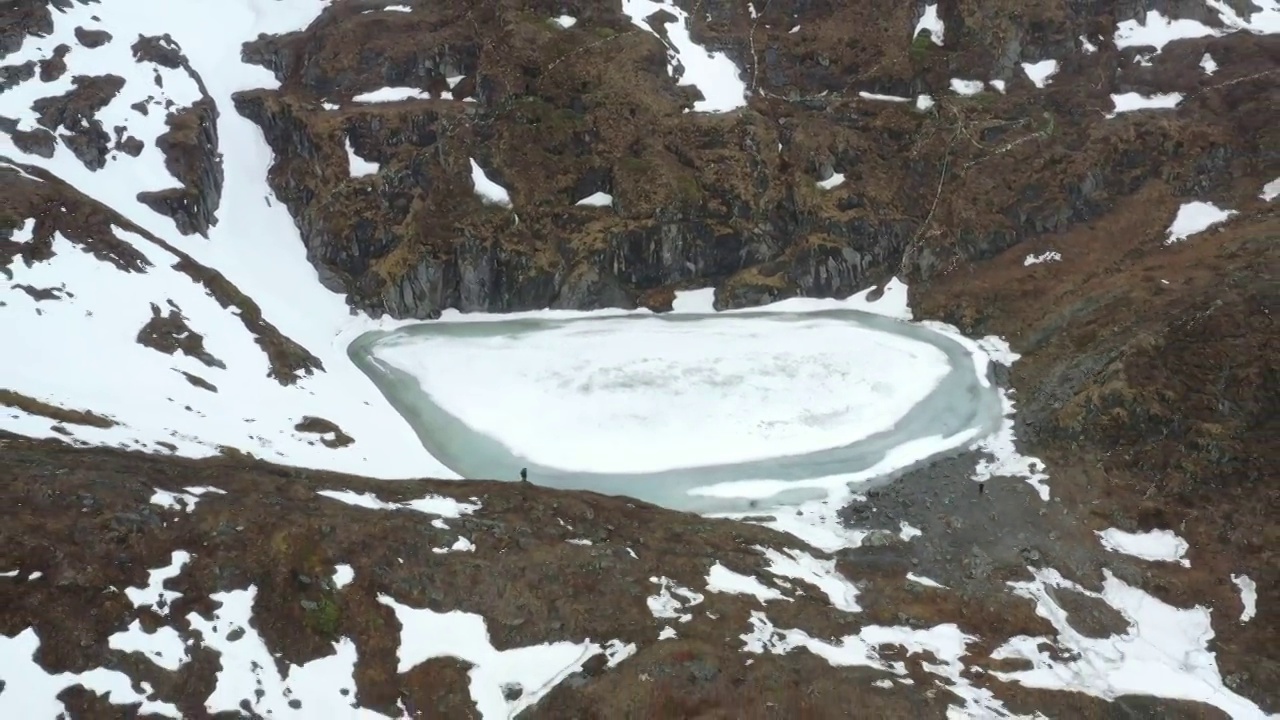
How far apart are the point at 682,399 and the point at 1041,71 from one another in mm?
55570

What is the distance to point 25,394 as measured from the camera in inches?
1051

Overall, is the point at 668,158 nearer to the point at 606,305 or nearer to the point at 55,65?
the point at 606,305

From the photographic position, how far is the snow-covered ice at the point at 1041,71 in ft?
228

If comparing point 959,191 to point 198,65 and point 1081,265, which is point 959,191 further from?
point 198,65

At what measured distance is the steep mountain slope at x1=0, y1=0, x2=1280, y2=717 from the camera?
66.2ft

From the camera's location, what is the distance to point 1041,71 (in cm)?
7044

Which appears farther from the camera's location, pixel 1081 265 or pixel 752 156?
pixel 752 156

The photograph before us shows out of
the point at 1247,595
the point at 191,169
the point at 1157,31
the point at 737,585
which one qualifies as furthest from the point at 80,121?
the point at 1157,31

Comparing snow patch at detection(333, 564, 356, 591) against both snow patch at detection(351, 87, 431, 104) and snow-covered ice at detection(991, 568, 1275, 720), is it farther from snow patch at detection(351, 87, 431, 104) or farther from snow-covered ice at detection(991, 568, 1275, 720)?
snow patch at detection(351, 87, 431, 104)

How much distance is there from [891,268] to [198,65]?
64.8 meters

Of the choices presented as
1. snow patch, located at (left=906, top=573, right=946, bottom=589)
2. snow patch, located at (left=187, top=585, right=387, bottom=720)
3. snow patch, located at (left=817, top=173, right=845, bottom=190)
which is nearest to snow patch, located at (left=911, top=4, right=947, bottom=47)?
snow patch, located at (left=817, top=173, right=845, bottom=190)

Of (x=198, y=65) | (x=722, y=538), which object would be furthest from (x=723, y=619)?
(x=198, y=65)

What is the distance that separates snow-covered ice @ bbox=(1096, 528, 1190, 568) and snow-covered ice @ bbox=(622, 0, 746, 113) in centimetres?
4738

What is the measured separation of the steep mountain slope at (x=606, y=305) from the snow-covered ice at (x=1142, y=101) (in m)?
0.50
